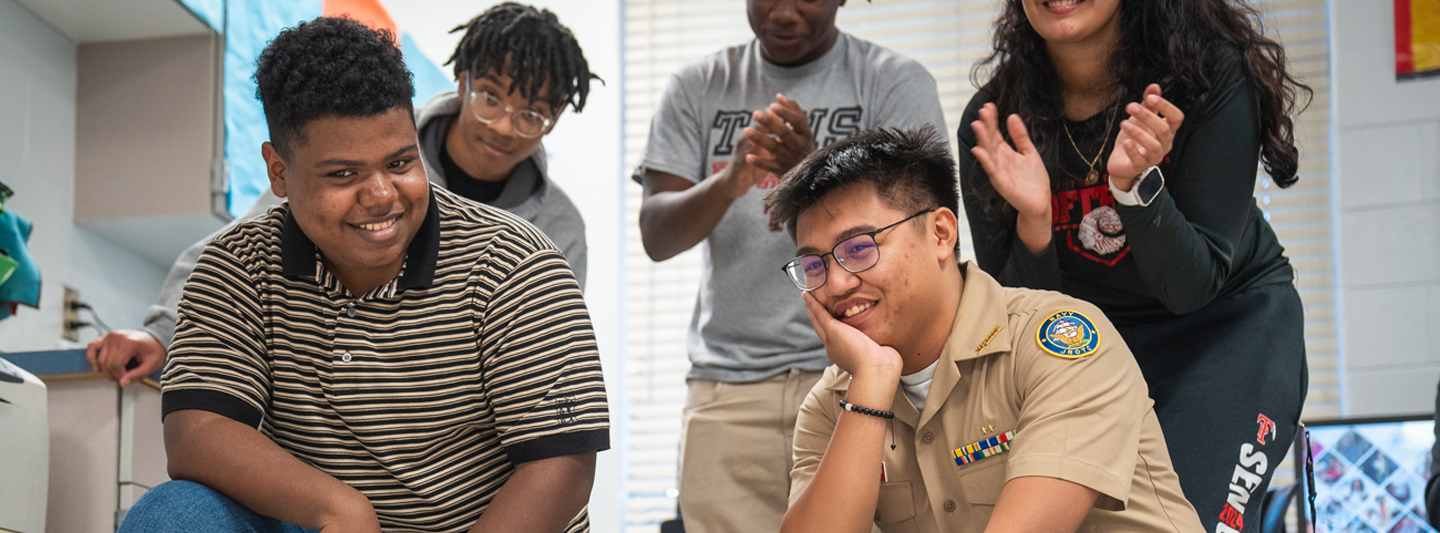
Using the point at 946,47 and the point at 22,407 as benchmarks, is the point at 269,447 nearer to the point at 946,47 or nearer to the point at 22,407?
the point at 22,407

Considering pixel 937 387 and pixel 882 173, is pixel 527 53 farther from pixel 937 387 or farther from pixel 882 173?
pixel 937 387

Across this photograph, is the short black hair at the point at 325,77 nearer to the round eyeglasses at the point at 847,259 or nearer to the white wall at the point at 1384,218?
the round eyeglasses at the point at 847,259

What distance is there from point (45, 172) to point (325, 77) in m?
1.91

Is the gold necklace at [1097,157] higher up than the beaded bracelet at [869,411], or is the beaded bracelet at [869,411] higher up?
the gold necklace at [1097,157]

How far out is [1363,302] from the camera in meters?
3.94

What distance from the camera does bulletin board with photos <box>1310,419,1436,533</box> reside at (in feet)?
10.1

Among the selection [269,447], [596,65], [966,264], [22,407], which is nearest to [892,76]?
[966,264]

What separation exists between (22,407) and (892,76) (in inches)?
70.8

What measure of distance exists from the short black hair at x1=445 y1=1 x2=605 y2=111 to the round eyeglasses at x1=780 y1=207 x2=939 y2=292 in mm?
972

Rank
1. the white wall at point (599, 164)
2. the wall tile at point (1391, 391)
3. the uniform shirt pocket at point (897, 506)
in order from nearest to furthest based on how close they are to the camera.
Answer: the uniform shirt pocket at point (897, 506) → the wall tile at point (1391, 391) → the white wall at point (599, 164)

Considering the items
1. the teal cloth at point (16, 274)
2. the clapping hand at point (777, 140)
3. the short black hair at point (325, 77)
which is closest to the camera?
the short black hair at point (325, 77)

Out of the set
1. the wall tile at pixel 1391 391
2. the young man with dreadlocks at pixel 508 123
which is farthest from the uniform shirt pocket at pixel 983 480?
the wall tile at pixel 1391 391

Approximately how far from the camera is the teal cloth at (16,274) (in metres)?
2.35

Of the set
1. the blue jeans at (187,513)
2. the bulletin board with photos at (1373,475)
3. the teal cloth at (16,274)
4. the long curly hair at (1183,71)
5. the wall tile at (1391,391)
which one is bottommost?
the bulletin board with photos at (1373,475)
